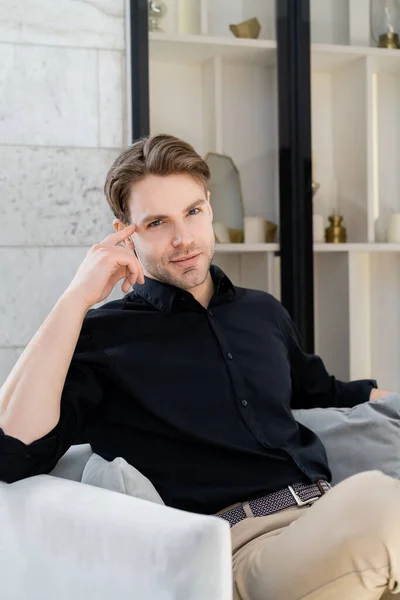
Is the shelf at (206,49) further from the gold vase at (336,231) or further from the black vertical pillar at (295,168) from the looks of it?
the gold vase at (336,231)

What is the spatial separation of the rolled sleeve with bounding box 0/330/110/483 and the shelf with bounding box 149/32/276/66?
1.40 metres

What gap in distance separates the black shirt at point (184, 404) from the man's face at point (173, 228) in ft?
0.16

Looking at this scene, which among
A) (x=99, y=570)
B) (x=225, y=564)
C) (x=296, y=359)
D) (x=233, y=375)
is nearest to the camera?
(x=225, y=564)

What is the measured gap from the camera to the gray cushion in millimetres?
2014

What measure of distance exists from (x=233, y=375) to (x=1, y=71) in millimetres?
1432

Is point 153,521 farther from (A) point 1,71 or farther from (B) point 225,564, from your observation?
(A) point 1,71

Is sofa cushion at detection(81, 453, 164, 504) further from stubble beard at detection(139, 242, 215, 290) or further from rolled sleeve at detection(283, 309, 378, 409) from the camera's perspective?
rolled sleeve at detection(283, 309, 378, 409)

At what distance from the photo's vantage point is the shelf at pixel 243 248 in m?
3.02

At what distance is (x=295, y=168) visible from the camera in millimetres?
3061

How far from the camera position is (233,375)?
1859 millimetres

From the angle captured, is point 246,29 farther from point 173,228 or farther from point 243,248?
point 173,228

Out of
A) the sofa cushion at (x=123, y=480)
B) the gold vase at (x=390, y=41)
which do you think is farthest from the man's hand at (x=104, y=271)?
the gold vase at (x=390, y=41)

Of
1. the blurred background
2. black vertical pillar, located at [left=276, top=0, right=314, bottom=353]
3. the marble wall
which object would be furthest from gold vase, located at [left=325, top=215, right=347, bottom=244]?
the marble wall

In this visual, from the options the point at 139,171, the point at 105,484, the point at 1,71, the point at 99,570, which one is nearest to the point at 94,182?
the point at 1,71
